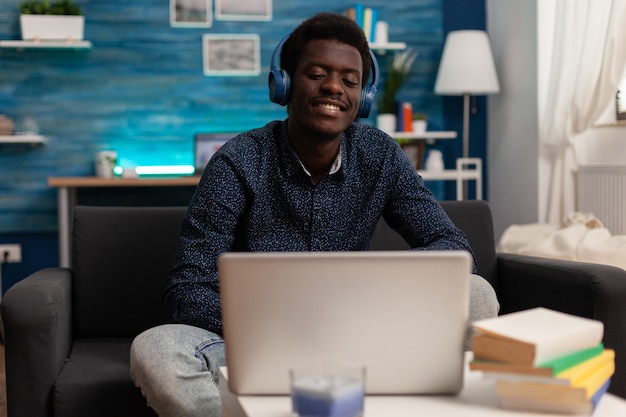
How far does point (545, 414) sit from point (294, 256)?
1.25ft

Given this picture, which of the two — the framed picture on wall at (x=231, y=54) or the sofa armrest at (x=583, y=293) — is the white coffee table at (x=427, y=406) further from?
the framed picture on wall at (x=231, y=54)

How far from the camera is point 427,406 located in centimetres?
112

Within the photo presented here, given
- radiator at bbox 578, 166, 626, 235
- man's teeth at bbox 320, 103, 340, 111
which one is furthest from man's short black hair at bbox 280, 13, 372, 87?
Answer: radiator at bbox 578, 166, 626, 235

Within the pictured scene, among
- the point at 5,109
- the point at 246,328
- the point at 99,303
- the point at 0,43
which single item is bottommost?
the point at 99,303

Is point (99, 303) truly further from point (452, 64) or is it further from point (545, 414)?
point (452, 64)

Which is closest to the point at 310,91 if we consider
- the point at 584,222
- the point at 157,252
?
the point at 157,252

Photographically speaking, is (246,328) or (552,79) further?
(552,79)

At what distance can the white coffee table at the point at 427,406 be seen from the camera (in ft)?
3.59

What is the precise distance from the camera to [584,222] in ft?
9.83

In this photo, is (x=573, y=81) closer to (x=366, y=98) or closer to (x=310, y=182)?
(x=366, y=98)

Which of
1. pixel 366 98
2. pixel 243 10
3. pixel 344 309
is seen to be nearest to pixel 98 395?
pixel 366 98

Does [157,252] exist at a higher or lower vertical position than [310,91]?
lower

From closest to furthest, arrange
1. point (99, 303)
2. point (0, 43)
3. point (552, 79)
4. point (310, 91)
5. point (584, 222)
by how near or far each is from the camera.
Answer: point (310, 91) → point (99, 303) → point (584, 222) → point (552, 79) → point (0, 43)

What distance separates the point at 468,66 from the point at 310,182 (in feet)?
8.97
